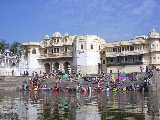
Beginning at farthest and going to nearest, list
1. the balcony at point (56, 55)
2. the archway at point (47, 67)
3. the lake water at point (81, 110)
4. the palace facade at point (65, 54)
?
1. the archway at point (47, 67)
2. the balcony at point (56, 55)
3. the palace facade at point (65, 54)
4. the lake water at point (81, 110)

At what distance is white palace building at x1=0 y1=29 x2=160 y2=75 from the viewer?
46.8m

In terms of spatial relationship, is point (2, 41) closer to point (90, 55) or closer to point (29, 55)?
point (29, 55)

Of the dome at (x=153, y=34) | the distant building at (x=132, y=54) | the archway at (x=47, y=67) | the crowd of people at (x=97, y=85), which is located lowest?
the crowd of people at (x=97, y=85)

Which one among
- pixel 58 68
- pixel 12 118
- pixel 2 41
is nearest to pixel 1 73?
pixel 2 41

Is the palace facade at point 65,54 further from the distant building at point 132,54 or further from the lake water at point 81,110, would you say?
the lake water at point 81,110

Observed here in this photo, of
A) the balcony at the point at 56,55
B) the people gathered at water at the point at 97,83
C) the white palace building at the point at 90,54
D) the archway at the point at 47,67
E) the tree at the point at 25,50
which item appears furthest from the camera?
the archway at the point at 47,67

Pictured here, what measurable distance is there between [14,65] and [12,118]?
143 feet

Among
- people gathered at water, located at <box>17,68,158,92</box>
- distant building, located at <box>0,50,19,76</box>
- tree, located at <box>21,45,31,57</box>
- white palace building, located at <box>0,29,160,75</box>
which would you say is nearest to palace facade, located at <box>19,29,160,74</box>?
white palace building, located at <box>0,29,160,75</box>

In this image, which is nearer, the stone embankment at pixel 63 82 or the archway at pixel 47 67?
the stone embankment at pixel 63 82

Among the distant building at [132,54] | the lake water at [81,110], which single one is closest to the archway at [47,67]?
the distant building at [132,54]

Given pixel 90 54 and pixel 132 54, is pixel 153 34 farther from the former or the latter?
pixel 90 54

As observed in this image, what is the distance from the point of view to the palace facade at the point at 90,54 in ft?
154

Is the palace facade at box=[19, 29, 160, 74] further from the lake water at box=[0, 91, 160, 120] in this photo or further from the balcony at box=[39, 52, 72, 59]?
the lake water at box=[0, 91, 160, 120]

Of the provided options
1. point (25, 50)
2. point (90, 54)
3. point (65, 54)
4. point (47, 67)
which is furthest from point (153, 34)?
point (25, 50)
